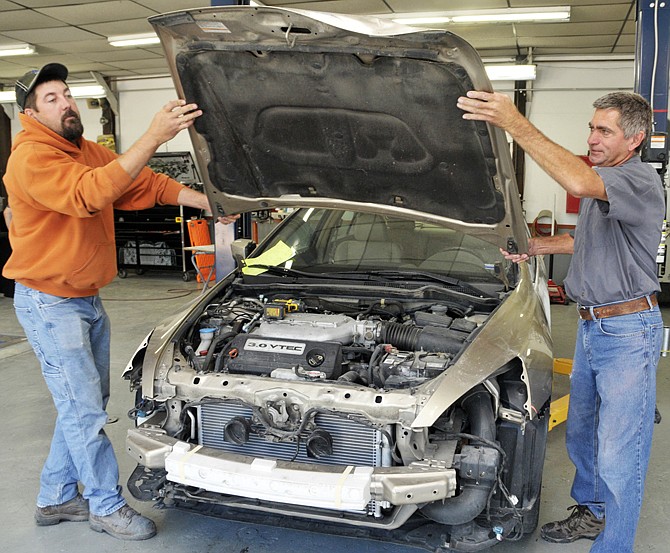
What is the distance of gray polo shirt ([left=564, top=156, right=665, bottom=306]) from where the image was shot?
2.10 metres

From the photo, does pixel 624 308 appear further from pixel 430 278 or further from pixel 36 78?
pixel 36 78

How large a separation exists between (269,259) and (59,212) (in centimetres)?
113

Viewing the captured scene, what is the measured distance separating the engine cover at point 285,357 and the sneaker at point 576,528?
1.11 meters

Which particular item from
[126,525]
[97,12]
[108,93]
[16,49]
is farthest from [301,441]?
[108,93]

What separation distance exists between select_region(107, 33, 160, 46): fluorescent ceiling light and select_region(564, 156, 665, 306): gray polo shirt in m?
7.12

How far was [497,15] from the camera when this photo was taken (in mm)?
6918

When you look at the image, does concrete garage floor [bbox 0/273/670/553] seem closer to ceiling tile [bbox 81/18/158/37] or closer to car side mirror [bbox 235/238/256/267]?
car side mirror [bbox 235/238/256/267]

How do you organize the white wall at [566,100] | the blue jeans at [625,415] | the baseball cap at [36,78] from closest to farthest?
the blue jeans at [625,415], the baseball cap at [36,78], the white wall at [566,100]

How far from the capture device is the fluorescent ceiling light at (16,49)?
8.69 metres

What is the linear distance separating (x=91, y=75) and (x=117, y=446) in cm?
934

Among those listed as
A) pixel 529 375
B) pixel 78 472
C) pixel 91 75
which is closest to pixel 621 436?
pixel 529 375

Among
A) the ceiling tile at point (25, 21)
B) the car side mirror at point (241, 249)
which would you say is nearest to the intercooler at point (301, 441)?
the car side mirror at point (241, 249)

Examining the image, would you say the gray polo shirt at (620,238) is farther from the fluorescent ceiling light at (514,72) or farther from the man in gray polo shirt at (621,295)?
the fluorescent ceiling light at (514,72)

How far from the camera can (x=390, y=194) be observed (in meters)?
2.72
